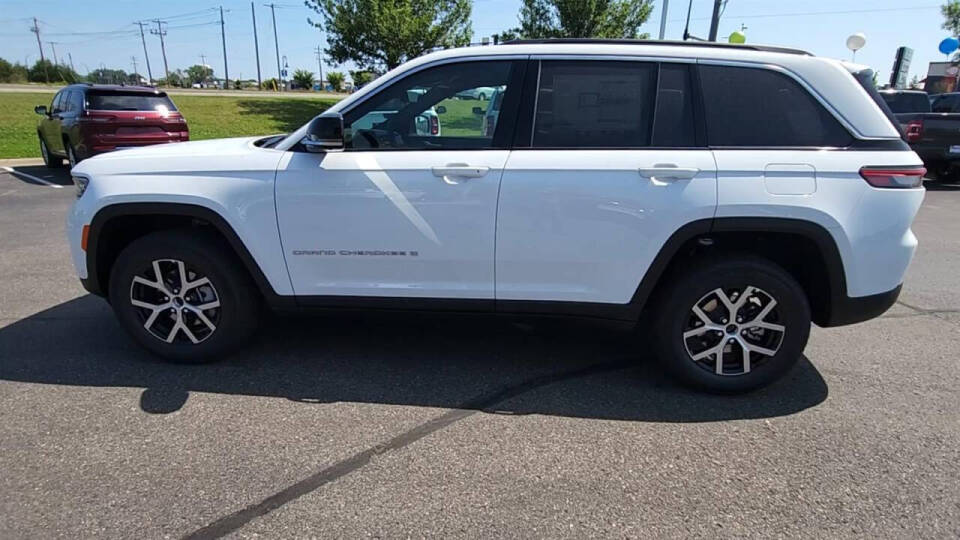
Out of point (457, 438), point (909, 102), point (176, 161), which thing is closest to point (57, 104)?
point (176, 161)

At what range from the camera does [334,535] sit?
216 cm

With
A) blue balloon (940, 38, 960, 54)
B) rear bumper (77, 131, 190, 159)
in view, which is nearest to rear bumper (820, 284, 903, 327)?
rear bumper (77, 131, 190, 159)

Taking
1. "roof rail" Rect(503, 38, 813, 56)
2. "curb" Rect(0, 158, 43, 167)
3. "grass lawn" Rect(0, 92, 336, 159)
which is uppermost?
"roof rail" Rect(503, 38, 813, 56)

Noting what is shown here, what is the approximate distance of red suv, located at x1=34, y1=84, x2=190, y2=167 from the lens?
9602mm

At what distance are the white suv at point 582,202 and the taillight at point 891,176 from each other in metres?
0.01

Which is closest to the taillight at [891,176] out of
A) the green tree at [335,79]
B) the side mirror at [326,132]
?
the side mirror at [326,132]

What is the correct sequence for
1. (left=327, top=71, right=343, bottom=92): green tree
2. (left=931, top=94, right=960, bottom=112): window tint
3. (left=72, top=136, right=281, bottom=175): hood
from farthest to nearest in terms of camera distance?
1. (left=327, top=71, right=343, bottom=92): green tree
2. (left=931, top=94, right=960, bottom=112): window tint
3. (left=72, top=136, right=281, bottom=175): hood

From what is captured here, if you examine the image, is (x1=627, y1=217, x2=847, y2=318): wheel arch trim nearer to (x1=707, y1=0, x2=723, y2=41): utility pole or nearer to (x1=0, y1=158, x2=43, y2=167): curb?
(x1=0, y1=158, x2=43, y2=167): curb

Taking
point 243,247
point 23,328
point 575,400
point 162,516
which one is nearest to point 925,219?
point 575,400

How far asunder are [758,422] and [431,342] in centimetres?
201

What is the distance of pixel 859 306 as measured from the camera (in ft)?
9.96

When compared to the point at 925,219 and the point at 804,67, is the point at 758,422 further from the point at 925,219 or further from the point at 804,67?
the point at 925,219

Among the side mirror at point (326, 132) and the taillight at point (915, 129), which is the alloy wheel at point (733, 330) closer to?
the side mirror at point (326, 132)

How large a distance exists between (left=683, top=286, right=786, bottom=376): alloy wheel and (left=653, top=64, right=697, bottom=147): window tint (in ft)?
2.78
